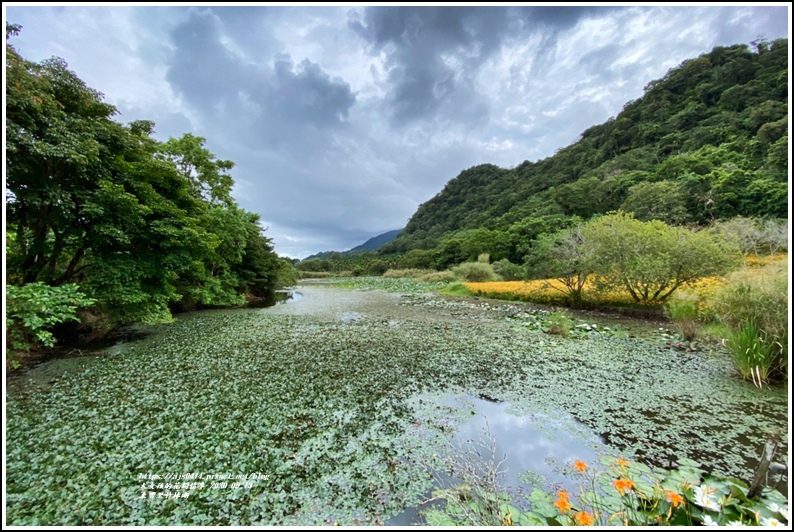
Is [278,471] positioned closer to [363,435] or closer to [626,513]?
[363,435]

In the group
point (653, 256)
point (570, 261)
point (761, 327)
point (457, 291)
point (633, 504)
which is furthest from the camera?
point (457, 291)

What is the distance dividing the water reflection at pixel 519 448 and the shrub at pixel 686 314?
A: 6.27 m

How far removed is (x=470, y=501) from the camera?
2.31 metres

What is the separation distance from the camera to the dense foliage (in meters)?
4.93

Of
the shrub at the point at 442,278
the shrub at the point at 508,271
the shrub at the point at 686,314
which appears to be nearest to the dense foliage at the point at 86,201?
the shrub at the point at 686,314

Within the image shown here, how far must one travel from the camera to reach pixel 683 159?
33312 mm

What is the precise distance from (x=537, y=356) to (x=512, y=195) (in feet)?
219

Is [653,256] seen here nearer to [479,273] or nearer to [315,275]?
[479,273]

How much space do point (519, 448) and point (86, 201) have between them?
9.01 m

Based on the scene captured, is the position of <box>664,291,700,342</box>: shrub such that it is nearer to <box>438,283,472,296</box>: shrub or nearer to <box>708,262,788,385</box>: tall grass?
<box>708,262,788,385</box>: tall grass

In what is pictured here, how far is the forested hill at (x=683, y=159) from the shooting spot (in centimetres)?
2611

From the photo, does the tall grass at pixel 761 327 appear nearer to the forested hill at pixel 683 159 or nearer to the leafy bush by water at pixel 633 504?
the leafy bush by water at pixel 633 504

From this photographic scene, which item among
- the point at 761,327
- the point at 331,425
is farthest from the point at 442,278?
the point at 331,425

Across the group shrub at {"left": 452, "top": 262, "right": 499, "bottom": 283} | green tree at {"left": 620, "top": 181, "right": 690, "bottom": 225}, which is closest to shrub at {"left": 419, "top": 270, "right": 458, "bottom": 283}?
shrub at {"left": 452, "top": 262, "right": 499, "bottom": 283}
